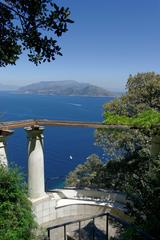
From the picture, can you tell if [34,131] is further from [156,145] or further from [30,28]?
[30,28]

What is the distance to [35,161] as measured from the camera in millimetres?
8906

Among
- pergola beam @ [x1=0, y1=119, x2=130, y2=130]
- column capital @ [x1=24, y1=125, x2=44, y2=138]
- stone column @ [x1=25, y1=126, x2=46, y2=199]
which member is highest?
pergola beam @ [x1=0, y1=119, x2=130, y2=130]

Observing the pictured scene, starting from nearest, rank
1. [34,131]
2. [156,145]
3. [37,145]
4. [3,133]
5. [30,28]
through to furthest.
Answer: [30,28] < [3,133] < [156,145] < [34,131] < [37,145]

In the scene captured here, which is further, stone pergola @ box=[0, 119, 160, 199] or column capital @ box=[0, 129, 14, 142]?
stone pergola @ box=[0, 119, 160, 199]

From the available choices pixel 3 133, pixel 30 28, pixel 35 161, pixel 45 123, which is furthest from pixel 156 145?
pixel 30 28

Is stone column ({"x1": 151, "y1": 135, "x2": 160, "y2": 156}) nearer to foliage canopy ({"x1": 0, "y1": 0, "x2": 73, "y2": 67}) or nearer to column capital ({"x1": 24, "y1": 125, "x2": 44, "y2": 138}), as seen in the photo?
column capital ({"x1": 24, "y1": 125, "x2": 44, "y2": 138})

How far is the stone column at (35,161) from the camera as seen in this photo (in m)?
8.74

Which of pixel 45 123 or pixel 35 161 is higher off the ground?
pixel 45 123

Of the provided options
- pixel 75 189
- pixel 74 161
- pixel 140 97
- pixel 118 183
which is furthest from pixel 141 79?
pixel 74 161

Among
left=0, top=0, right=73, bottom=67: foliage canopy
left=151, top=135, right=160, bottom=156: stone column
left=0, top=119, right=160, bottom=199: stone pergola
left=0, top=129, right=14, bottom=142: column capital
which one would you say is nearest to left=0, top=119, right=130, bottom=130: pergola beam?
left=0, top=119, right=160, bottom=199: stone pergola

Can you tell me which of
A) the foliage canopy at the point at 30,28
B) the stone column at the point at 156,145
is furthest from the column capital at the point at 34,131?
the foliage canopy at the point at 30,28

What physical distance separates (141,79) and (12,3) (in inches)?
473

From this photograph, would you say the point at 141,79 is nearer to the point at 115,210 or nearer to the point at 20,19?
the point at 115,210

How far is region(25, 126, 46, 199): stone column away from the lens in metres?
8.74
